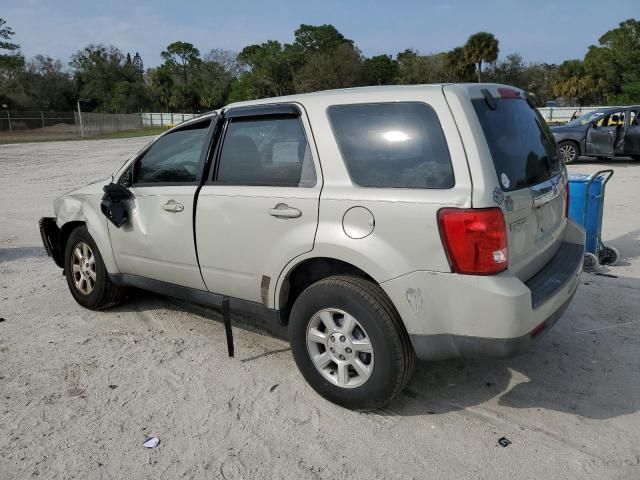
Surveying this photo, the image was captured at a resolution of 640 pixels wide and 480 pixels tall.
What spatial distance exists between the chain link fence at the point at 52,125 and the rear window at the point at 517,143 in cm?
4139

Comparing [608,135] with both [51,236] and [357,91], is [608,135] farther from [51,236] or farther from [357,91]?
[51,236]

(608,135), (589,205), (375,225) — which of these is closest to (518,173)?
(375,225)

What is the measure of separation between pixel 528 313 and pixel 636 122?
44.9 ft

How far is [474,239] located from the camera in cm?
268

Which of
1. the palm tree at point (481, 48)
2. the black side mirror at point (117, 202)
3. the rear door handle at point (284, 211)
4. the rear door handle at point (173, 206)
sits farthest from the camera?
the palm tree at point (481, 48)

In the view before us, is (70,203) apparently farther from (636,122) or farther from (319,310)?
(636,122)

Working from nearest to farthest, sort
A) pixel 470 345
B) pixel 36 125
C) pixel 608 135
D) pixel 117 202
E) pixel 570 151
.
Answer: pixel 470 345
pixel 117 202
pixel 608 135
pixel 570 151
pixel 36 125

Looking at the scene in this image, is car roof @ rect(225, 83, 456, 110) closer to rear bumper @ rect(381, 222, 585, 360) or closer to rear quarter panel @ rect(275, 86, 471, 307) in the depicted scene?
rear quarter panel @ rect(275, 86, 471, 307)

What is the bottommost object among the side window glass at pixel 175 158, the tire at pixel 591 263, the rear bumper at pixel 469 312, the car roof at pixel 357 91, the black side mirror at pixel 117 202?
the tire at pixel 591 263

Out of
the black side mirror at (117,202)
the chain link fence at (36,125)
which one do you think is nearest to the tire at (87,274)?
the black side mirror at (117,202)

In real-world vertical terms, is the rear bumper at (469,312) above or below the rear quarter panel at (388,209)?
below

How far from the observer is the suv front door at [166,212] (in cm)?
394

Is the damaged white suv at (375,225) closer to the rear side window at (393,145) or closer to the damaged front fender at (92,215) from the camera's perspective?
the rear side window at (393,145)

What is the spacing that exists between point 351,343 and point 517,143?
1.48 meters
